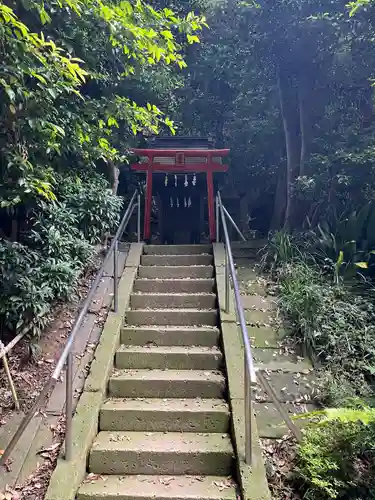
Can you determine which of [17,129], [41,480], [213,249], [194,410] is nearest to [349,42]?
[213,249]

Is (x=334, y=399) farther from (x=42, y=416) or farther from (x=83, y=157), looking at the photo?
(x=83, y=157)

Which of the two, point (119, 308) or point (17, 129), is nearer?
point (17, 129)

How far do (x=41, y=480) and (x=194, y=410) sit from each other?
122cm

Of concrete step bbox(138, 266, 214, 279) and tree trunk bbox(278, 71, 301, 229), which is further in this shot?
tree trunk bbox(278, 71, 301, 229)

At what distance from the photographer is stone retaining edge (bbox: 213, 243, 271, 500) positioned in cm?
248

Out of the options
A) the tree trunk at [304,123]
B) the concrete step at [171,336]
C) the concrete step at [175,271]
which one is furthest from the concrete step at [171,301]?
the tree trunk at [304,123]

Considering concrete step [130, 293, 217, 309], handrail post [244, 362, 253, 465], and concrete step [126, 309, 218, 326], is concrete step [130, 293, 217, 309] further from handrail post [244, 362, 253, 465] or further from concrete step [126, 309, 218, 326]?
handrail post [244, 362, 253, 465]

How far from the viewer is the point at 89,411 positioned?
10.0 feet

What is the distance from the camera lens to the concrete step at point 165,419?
3115 mm

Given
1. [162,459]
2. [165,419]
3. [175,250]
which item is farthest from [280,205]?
[162,459]

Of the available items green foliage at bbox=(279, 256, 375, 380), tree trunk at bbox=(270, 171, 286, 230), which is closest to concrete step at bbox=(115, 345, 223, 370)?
green foliage at bbox=(279, 256, 375, 380)

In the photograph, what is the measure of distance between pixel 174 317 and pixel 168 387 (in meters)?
0.96

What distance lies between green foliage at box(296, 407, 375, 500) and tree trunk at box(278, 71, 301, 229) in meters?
5.12

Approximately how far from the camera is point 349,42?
6207 millimetres
